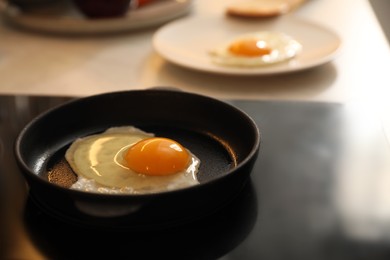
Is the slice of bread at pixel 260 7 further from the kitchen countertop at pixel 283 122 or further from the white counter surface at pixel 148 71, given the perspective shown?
the white counter surface at pixel 148 71

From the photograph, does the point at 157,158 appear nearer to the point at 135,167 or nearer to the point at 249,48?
the point at 135,167

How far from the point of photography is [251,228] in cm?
81

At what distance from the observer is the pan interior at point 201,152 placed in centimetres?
94

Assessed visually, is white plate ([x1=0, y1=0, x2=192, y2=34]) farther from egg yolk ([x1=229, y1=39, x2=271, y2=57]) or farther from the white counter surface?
egg yolk ([x1=229, y1=39, x2=271, y2=57])

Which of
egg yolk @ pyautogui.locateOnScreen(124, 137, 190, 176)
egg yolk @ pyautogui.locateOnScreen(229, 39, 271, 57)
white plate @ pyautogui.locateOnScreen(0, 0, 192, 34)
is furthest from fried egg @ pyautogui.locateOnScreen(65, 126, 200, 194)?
white plate @ pyautogui.locateOnScreen(0, 0, 192, 34)

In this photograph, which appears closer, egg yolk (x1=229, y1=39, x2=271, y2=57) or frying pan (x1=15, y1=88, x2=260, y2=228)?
frying pan (x1=15, y1=88, x2=260, y2=228)

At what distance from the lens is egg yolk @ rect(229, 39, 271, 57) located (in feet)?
4.52

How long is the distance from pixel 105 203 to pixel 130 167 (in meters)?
0.19

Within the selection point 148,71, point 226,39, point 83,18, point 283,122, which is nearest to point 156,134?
point 283,122

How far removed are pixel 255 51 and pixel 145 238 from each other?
0.70 m

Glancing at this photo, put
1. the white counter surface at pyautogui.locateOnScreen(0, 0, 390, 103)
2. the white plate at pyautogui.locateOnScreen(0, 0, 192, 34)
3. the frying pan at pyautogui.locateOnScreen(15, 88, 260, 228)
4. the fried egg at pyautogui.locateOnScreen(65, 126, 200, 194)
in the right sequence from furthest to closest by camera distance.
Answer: the white plate at pyautogui.locateOnScreen(0, 0, 192, 34)
the white counter surface at pyautogui.locateOnScreen(0, 0, 390, 103)
the fried egg at pyautogui.locateOnScreen(65, 126, 200, 194)
the frying pan at pyautogui.locateOnScreen(15, 88, 260, 228)

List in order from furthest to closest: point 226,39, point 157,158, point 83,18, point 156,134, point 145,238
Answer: point 83,18 < point 226,39 < point 156,134 < point 157,158 < point 145,238

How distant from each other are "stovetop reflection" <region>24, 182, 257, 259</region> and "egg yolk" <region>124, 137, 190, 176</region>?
0.12m

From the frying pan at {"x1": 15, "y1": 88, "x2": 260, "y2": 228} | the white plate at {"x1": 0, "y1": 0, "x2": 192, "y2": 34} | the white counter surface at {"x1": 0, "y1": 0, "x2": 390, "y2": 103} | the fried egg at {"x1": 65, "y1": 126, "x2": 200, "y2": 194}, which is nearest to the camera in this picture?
the frying pan at {"x1": 15, "y1": 88, "x2": 260, "y2": 228}
